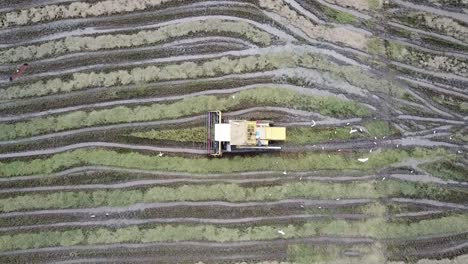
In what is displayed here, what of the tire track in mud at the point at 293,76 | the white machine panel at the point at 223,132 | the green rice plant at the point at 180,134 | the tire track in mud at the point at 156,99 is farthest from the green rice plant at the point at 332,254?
the tire track in mud at the point at 293,76

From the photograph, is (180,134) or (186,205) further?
(180,134)

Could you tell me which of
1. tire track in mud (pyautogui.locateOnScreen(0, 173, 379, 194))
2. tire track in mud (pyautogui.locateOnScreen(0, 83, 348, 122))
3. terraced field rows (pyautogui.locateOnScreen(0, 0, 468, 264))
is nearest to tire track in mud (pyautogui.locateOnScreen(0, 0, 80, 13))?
terraced field rows (pyautogui.locateOnScreen(0, 0, 468, 264))

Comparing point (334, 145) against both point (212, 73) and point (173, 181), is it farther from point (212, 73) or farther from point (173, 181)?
point (173, 181)

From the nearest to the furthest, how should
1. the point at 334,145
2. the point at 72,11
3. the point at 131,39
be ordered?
the point at 334,145, the point at 131,39, the point at 72,11

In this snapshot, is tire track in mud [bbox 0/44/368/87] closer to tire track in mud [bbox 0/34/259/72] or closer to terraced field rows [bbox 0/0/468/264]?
terraced field rows [bbox 0/0/468/264]

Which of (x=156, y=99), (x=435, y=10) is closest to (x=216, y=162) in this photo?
(x=156, y=99)
